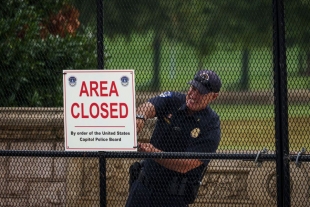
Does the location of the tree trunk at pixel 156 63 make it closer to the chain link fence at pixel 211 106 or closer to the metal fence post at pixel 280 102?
the chain link fence at pixel 211 106

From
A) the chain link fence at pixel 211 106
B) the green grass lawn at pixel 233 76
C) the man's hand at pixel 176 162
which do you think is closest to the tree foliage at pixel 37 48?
the chain link fence at pixel 211 106

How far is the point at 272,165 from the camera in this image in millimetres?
6566

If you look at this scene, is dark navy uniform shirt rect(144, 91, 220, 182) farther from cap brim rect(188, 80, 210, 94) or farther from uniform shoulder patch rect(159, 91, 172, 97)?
cap brim rect(188, 80, 210, 94)

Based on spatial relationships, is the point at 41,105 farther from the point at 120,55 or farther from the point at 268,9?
the point at 268,9

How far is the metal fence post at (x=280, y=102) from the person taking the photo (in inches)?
230

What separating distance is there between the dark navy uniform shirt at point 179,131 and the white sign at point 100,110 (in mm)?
312

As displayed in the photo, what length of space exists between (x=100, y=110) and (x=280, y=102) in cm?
130

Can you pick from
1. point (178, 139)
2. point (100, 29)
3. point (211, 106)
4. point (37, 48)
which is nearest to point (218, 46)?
point (211, 106)

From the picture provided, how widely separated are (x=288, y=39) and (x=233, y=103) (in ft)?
2.09

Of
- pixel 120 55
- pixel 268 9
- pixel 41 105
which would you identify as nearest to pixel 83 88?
pixel 120 55

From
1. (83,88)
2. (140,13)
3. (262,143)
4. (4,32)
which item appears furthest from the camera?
(4,32)

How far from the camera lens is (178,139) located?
6.21m

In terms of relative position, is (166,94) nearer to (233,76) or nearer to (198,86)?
(198,86)

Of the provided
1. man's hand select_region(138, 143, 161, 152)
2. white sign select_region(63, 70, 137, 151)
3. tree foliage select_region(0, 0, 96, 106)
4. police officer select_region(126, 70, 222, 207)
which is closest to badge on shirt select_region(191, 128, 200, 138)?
police officer select_region(126, 70, 222, 207)
